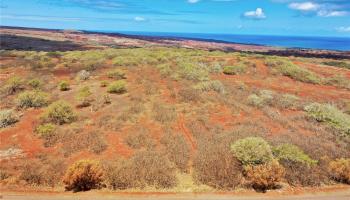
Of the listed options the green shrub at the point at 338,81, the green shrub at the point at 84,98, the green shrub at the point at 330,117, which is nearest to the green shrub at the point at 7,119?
the green shrub at the point at 84,98

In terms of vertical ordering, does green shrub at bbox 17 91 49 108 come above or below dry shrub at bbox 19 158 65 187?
above

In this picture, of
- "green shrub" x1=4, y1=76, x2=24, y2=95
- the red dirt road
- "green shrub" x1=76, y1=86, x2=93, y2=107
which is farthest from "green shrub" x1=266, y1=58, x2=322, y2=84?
"green shrub" x1=4, y1=76, x2=24, y2=95

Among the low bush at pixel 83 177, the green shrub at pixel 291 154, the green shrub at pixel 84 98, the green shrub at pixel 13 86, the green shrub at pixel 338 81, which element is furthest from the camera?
the green shrub at pixel 338 81

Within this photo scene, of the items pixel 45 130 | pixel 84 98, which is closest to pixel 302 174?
pixel 45 130

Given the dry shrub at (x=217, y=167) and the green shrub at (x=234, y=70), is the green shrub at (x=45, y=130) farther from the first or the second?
the green shrub at (x=234, y=70)

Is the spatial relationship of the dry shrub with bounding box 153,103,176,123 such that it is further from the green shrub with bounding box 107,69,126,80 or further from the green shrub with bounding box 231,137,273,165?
the green shrub with bounding box 107,69,126,80

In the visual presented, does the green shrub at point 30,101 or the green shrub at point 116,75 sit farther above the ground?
the green shrub at point 116,75

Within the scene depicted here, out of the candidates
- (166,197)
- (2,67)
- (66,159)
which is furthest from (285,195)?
(2,67)

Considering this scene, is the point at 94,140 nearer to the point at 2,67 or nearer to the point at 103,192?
the point at 103,192
